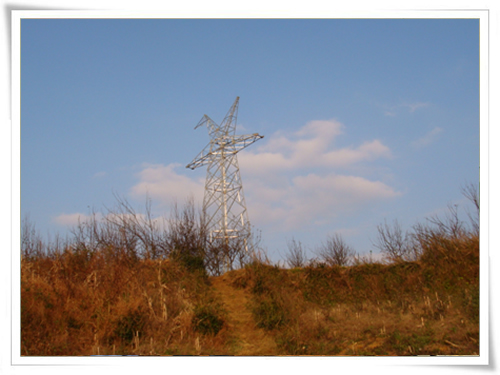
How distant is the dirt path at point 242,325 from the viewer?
674 centimetres

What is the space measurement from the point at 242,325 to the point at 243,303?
101cm

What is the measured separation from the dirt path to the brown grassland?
0.08ft

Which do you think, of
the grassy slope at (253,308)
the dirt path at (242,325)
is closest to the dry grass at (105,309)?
the grassy slope at (253,308)

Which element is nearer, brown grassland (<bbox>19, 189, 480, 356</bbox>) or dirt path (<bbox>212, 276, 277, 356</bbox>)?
brown grassland (<bbox>19, 189, 480, 356</bbox>)

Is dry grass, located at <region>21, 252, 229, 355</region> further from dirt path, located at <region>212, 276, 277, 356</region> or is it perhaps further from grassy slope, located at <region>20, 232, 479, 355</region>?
dirt path, located at <region>212, 276, 277, 356</region>

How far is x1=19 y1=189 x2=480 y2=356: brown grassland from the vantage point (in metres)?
6.09

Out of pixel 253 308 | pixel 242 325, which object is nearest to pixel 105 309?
pixel 242 325

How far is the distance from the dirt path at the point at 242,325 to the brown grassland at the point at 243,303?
0.08 ft

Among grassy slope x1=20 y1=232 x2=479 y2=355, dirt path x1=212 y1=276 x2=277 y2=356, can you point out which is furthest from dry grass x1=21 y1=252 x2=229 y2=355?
dirt path x1=212 y1=276 x2=277 y2=356

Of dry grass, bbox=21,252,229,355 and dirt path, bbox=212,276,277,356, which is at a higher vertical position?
dry grass, bbox=21,252,229,355

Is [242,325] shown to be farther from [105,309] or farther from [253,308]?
[105,309]

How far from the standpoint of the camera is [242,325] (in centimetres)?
761
